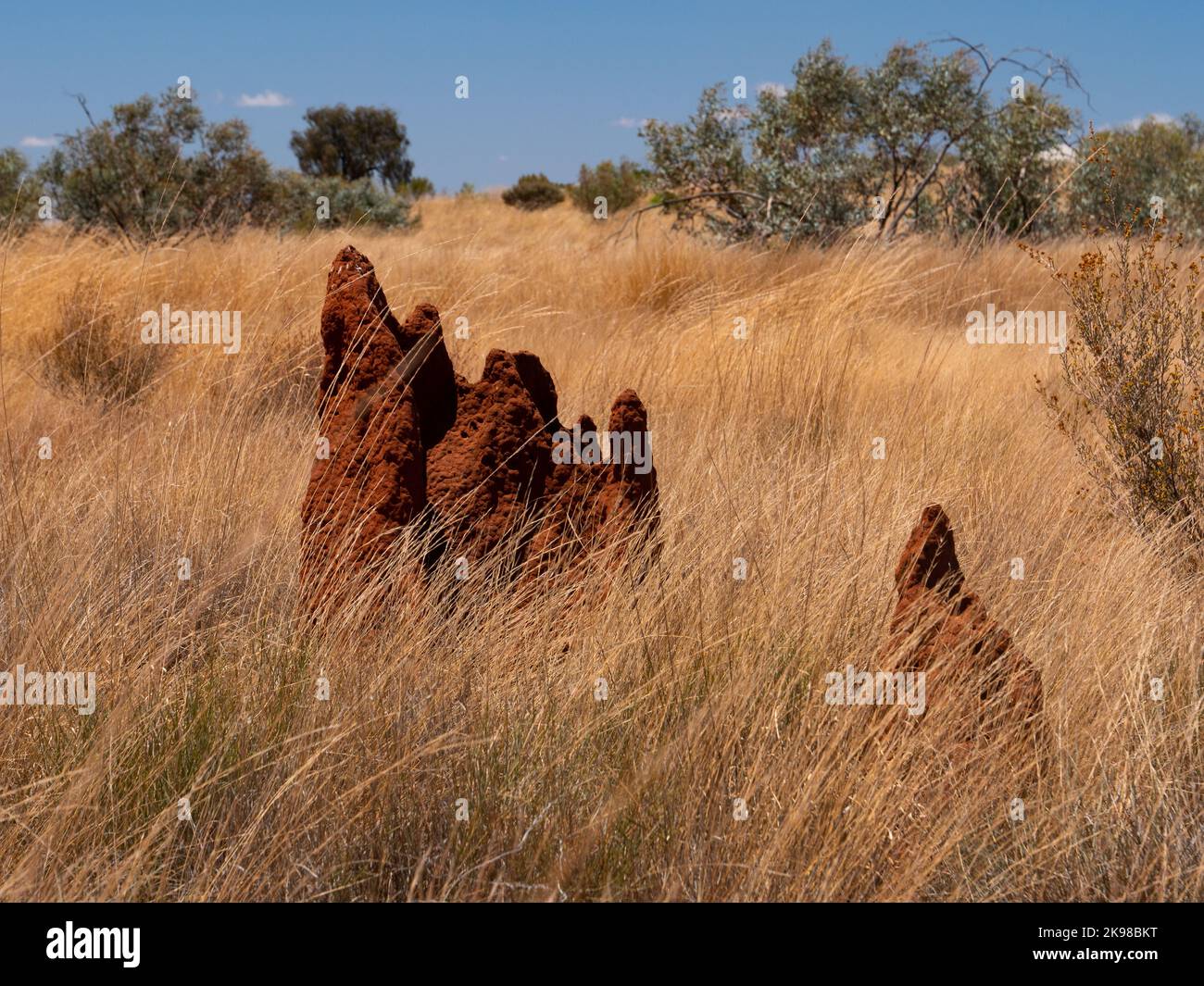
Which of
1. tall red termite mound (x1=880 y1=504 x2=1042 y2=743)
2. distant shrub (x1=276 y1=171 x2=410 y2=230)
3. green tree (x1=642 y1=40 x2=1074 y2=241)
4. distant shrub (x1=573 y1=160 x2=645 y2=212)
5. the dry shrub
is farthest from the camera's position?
distant shrub (x1=573 y1=160 x2=645 y2=212)

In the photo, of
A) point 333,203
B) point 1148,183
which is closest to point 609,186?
point 333,203

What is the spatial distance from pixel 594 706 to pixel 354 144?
38.8 metres

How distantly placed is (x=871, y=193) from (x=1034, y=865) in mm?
13011

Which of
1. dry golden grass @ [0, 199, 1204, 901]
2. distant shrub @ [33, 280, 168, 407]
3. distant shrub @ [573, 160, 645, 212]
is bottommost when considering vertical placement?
dry golden grass @ [0, 199, 1204, 901]

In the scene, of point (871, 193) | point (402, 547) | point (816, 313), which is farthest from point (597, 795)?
point (871, 193)

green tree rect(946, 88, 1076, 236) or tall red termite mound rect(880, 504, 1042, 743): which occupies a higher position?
green tree rect(946, 88, 1076, 236)

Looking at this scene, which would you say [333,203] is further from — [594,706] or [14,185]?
[594,706]

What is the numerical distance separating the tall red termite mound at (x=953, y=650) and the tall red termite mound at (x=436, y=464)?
0.92 m

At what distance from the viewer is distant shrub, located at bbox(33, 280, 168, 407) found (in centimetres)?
753

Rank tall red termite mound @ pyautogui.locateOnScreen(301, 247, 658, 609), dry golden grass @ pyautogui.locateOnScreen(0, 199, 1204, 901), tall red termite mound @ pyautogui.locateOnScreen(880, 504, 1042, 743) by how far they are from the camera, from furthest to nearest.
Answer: tall red termite mound @ pyautogui.locateOnScreen(301, 247, 658, 609) → tall red termite mound @ pyautogui.locateOnScreen(880, 504, 1042, 743) → dry golden grass @ pyautogui.locateOnScreen(0, 199, 1204, 901)

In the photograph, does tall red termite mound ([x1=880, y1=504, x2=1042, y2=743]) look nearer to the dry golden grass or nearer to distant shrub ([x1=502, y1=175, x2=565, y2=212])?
the dry golden grass

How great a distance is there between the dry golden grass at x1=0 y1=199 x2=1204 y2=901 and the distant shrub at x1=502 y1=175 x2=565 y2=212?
33009 millimetres

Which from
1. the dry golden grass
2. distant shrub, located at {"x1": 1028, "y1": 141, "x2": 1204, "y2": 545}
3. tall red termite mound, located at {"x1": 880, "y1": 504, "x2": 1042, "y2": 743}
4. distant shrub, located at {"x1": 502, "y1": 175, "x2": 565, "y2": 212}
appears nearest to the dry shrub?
distant shrub, located at {"x1": 1028, "y1": 141, "x2": 1204, "y2": 545}

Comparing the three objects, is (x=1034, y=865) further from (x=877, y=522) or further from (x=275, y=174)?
(x=275, y=174)
